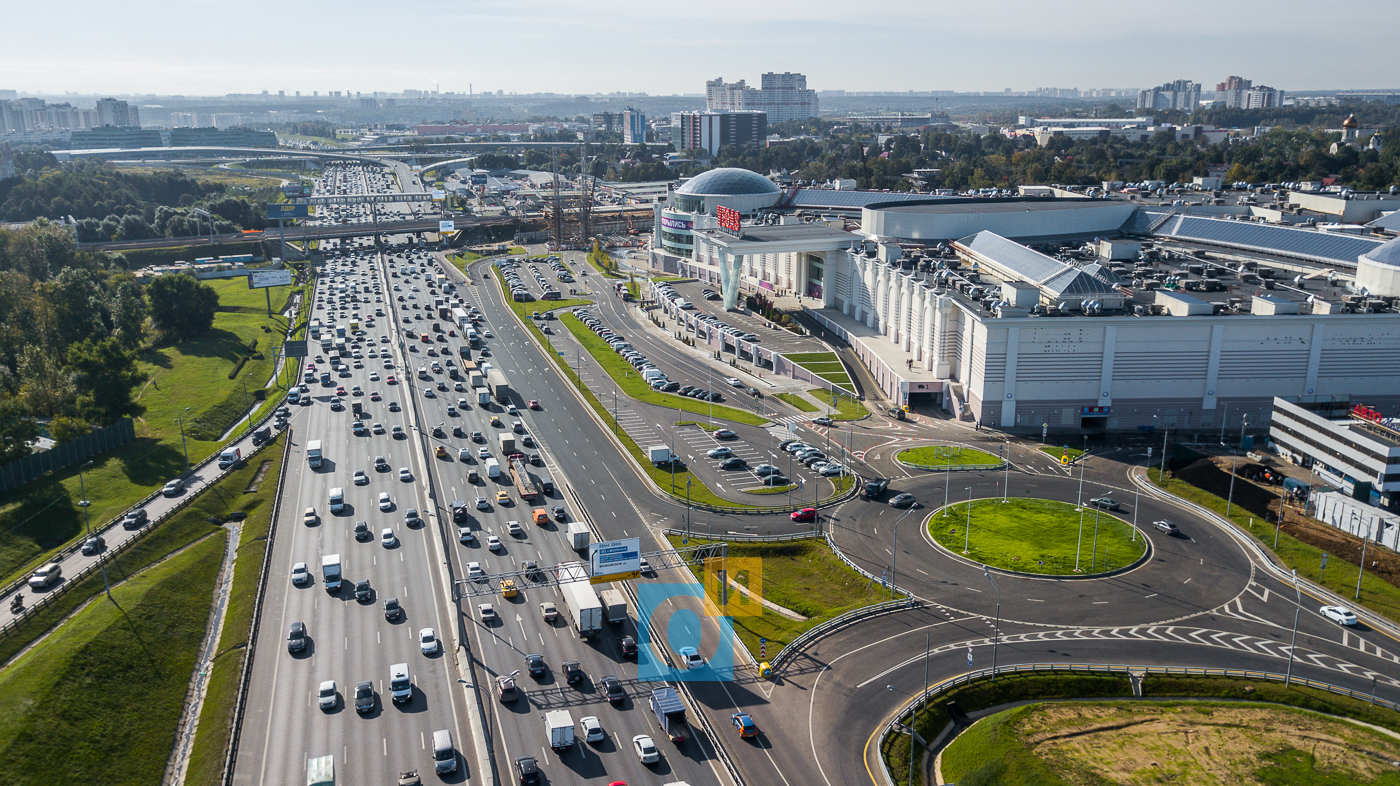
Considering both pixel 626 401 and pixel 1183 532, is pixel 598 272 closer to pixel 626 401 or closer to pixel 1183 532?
pixel 626 401

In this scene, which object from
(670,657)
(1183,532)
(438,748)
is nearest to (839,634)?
(670,657)

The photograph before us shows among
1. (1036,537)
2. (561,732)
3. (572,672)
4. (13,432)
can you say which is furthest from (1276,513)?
(13,432)

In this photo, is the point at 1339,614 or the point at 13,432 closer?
the point at 1339,614

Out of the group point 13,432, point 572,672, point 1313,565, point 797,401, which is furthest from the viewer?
point 797,401

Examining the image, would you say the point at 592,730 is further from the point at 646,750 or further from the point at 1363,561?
Answer: the point at 1363,561

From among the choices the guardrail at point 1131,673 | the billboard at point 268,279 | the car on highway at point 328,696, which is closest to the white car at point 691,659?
the guardrail at point 1131,673

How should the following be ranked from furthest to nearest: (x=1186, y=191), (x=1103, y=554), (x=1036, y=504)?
(x=1186, y=191), (x=1036, y=504), (x=1103, y=554)
